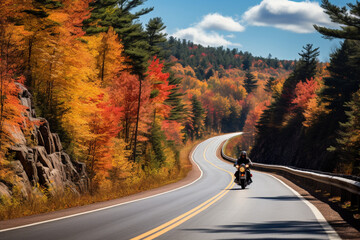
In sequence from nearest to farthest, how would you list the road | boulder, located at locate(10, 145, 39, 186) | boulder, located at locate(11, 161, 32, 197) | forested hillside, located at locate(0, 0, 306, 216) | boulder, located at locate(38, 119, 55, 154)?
the road, boulder, located at locate(11, 161, 32, 197), boulder, located at locate(10, 145, 39, 186), forested hillside, located at locate(0, 0, 306, 216), boulder, located at locate(38, 119, 55, 154)

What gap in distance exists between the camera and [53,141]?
2373cm

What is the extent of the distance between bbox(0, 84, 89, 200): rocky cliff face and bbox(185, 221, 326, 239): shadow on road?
9.82m

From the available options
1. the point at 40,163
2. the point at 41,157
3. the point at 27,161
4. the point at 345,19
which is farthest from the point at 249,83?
the point at 27,161

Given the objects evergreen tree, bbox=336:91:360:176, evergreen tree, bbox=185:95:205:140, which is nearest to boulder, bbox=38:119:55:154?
evergreen tree, bbox=336:91:360:176

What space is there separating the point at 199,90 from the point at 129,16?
414ft

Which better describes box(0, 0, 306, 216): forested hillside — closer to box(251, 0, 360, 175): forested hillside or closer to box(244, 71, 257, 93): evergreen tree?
box(251, 0, 360, 175): forested hillside

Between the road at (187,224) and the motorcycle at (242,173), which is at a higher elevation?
the road at (187,224)

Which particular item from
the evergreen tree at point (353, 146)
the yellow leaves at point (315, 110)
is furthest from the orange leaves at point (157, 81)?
the yellow leaves at point (315, 110)

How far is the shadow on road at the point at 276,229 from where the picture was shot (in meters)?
7.89

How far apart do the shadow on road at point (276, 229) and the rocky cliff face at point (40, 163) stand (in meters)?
9.82

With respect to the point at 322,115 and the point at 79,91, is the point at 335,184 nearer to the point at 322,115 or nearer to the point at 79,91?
the point at 79,91

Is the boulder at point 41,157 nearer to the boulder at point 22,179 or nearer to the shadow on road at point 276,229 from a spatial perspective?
the boulder at point 22,179

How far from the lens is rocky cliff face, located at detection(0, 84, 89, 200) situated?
1734 cm

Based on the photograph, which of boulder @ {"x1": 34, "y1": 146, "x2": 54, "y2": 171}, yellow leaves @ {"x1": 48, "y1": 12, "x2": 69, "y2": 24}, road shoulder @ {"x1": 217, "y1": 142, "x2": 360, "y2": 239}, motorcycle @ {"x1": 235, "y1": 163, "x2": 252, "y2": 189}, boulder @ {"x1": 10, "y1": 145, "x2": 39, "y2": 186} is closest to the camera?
road shoulder @ {"x1": 217, "y1": 142, "x2": 360, "y2": 239}
